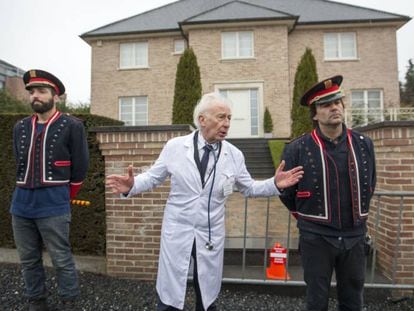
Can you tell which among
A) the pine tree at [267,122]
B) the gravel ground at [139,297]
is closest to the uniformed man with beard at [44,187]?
the gravel ground at [139,297]

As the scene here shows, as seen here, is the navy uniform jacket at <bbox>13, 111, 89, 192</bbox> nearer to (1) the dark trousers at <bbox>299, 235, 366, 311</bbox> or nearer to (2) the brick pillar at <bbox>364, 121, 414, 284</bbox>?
(1) the dark trousers at <bbox>299, 235, 366, 311</bbox>

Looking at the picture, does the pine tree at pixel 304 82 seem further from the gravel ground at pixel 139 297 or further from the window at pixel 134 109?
the gravel ground at pixel 139 297

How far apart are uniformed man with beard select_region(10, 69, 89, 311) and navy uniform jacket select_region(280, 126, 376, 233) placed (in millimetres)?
1790

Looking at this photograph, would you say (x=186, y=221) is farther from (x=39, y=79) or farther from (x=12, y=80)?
(x=12, y=80)

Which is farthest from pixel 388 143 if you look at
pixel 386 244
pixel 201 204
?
pixel 201 204

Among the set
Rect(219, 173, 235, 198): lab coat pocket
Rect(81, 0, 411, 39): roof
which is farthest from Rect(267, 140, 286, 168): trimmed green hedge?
Rect(219, 173, 235, 198): lab coat pocket

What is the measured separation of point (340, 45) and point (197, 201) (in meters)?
16.9

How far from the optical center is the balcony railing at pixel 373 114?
1390 centimetres

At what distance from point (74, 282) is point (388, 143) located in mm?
3258

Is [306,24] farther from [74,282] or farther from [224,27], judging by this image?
[74,282]

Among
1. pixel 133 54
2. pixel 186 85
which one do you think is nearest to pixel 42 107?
pixel 186 85

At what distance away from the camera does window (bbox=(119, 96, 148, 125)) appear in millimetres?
17531

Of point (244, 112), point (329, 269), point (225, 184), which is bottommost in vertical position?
point (329, 269)

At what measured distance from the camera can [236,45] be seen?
16.1 m
